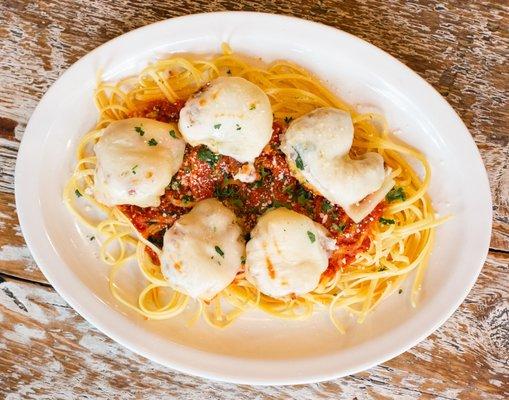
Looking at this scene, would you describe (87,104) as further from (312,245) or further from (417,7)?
(417,7)

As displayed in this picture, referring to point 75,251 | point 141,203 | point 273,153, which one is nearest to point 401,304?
point 273,153

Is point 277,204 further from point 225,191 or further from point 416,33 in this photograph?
point 416,33

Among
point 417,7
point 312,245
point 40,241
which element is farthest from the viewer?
point 417,7

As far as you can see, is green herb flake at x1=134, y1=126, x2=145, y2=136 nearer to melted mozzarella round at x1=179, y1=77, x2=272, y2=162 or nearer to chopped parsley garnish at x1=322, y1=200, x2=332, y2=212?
melted mozzarella round at x1=179, y1=77, x2=272, y2=162

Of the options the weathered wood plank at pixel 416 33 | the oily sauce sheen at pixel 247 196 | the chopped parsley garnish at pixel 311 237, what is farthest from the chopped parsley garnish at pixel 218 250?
the weathered wood plank at pixel 416 33

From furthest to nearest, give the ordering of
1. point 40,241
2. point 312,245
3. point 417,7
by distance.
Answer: point 417,7, point 40,241, point 312,245

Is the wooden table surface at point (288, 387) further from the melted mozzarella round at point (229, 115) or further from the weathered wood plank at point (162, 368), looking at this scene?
the melted mozzarella round at point (229, 115)
